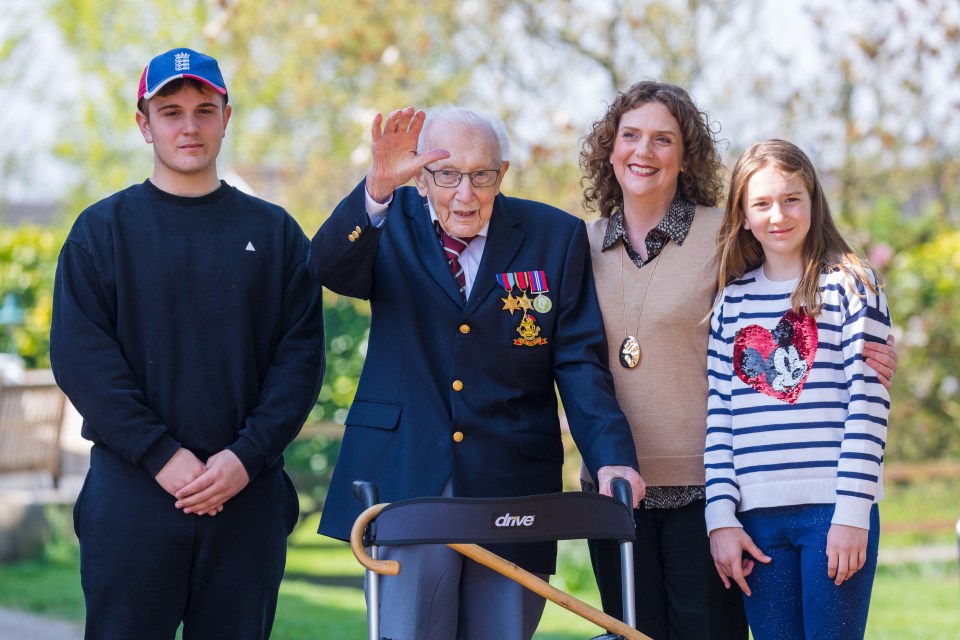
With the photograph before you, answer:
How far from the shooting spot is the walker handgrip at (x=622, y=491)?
2.78 metres

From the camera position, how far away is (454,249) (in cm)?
324

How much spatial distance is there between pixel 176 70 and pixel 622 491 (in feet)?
5.16

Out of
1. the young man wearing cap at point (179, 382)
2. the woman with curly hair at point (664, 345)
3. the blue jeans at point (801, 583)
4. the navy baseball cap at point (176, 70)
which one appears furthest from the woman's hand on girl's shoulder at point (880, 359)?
the navy baseball cap at point (176, 70)

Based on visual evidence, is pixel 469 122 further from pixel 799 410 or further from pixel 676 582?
pixel 676 582

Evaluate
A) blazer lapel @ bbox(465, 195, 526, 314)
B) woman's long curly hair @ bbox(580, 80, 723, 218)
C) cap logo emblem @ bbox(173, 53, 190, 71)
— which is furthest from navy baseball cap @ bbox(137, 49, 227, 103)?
woman's long curly hair @ bbox(580, 80, 723, 218)

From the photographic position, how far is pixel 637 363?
10.9 ft

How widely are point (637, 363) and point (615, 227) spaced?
1.38 feet

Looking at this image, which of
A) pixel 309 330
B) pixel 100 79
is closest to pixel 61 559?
pixel 309 330

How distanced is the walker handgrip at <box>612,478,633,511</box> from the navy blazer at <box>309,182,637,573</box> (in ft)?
0.68

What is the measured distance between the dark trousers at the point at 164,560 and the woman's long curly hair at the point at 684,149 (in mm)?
1338

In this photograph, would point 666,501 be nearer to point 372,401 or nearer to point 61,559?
point 372,401

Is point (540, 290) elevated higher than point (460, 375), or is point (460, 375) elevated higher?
point (540, 290)

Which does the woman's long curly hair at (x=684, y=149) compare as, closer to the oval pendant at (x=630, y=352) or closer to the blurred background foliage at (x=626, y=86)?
the oval pendant at (x=630, y=352)

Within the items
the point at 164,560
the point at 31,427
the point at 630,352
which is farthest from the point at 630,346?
the point at 31,427
